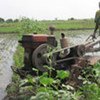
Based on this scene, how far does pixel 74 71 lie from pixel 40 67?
81cm

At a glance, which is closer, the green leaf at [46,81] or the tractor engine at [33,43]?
the green leaf at [46,81]

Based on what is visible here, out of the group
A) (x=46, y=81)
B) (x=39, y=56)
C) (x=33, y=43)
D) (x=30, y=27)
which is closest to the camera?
(x=46, y=81)

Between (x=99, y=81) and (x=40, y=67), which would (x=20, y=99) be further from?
(x=99, y=81)

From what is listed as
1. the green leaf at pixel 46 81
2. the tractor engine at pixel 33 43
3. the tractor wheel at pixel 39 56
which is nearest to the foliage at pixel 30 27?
the tractor engine at pixel 33 43

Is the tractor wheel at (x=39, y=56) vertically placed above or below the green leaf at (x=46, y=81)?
below

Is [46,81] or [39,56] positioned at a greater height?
[46,81]

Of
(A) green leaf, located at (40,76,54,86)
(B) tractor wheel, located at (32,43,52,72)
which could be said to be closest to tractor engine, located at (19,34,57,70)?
(B) tractor wheel, located at (32,43,52,72)

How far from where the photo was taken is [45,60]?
650cm

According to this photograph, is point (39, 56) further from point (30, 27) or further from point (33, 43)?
point (30, 27)

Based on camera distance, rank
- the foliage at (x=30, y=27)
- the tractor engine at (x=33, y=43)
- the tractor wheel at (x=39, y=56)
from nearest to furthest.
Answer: the tractor wheel at (x=39, y=56), the tractor engine at (x=33, y=43), the foliage at (x=30, y=27)

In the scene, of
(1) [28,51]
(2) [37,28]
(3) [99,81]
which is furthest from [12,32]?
(3) [99,81]

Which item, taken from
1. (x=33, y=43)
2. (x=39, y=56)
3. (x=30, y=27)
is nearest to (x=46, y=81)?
(x=39, y=56)

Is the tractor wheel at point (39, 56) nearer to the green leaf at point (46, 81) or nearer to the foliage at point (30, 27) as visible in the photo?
the green leaf at point (46, 81)

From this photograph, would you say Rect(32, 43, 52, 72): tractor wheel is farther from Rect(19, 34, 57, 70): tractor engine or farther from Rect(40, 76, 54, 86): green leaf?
Rect(40, 76, 54, 86): green leaf
